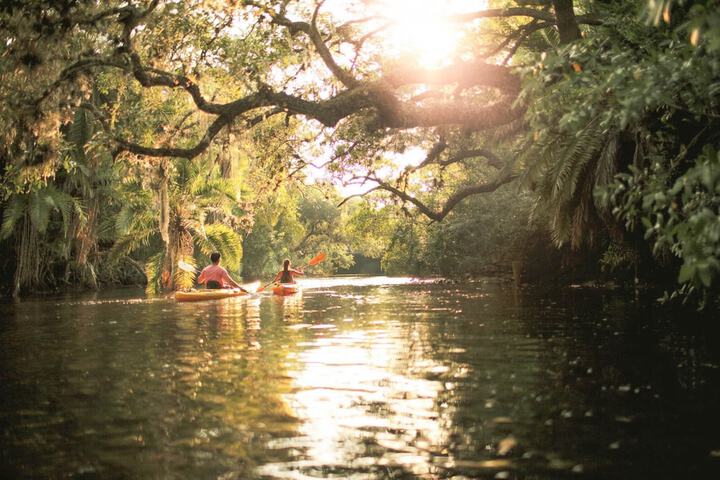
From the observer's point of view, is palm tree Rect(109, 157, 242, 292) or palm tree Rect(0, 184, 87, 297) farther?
palm tree Rect(109, 157, 242, 292)

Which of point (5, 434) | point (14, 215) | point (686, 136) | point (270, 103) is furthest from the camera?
point (14, 215)

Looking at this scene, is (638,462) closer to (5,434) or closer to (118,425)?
(118,425)

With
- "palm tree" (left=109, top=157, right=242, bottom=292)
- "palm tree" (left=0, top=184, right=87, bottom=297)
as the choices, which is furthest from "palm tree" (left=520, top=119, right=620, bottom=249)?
"palm tree" (left=0, top=184, right=87, bottom=297)

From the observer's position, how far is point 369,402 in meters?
7.71

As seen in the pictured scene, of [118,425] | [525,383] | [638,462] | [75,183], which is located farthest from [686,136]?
[75,183]

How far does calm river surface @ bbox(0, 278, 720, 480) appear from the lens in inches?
217

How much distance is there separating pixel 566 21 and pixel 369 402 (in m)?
9.93

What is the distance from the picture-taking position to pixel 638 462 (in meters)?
5.38

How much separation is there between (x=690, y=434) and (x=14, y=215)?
31.6m

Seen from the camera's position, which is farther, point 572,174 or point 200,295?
point 200,295

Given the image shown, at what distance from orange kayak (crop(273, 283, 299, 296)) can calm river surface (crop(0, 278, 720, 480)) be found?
13.3m

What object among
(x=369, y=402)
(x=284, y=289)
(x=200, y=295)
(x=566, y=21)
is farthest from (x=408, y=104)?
(x=284, y=289)

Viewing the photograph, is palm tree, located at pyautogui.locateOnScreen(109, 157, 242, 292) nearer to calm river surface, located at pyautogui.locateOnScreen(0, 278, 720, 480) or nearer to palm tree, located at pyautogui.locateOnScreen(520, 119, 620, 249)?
calm river surface, located at pyautogui.locateOnScreen(0, 278, 720, 480)

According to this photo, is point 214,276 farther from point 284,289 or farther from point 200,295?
point 284,289
